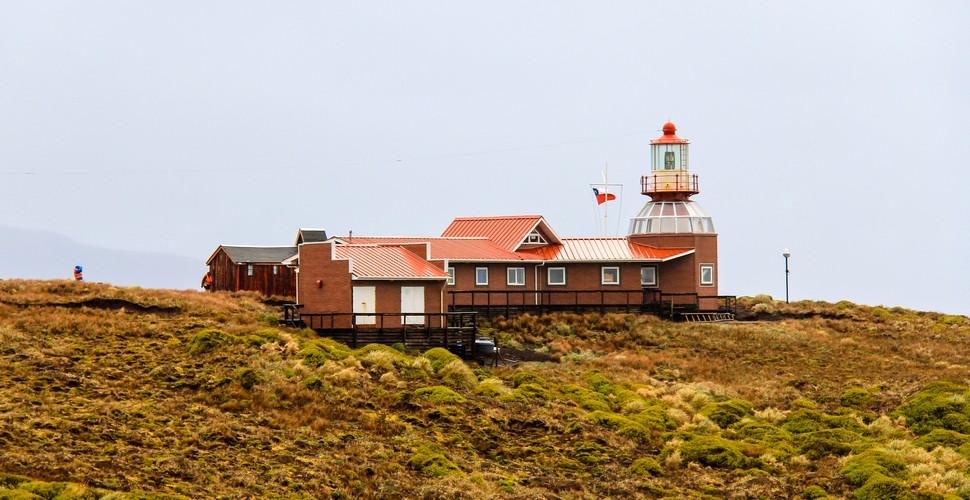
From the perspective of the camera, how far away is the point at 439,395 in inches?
1307

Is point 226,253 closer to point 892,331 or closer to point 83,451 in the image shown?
point 892,331

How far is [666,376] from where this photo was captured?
1682 inches

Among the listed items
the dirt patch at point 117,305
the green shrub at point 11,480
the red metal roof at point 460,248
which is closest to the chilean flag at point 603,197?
the red metal roof at point 460,248

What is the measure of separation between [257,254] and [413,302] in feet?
62.0

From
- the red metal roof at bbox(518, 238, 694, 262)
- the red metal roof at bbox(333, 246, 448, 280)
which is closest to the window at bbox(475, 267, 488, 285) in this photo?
the red metal roof at bbox(518, 238, 694, 262)

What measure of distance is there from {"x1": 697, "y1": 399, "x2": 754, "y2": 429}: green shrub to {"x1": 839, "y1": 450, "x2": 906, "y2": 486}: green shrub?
17.6 feet

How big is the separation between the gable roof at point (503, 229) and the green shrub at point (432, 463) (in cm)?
2925

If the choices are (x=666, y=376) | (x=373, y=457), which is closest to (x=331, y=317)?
(x=666, y=376)

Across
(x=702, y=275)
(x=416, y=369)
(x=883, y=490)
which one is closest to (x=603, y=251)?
(x=702, y=275)

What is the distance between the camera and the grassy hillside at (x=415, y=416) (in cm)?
2503

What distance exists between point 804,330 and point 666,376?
14.0 m

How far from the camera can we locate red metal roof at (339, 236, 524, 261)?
5303 centimetres

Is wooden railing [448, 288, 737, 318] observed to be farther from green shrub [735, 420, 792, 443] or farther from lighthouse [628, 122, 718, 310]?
green shrub [735, 420, 792, 443]

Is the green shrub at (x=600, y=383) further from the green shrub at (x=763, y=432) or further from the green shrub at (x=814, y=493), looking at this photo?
the green shrub at (x=814, y=493)
